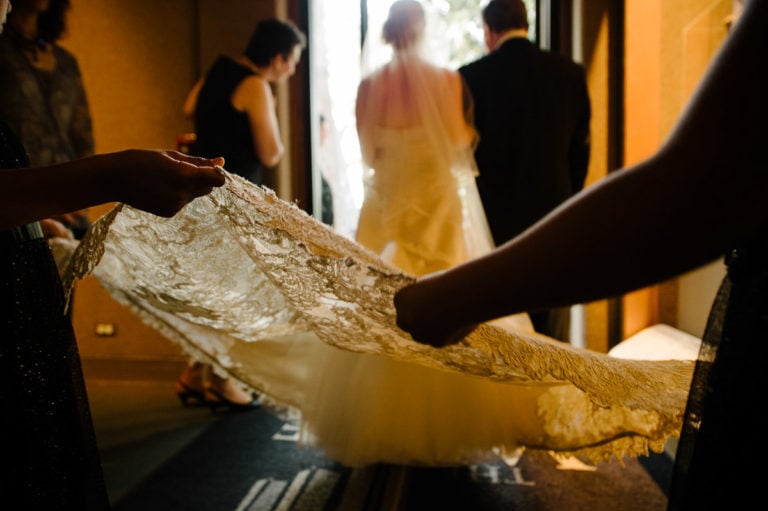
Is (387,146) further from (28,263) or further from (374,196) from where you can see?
(28,263)

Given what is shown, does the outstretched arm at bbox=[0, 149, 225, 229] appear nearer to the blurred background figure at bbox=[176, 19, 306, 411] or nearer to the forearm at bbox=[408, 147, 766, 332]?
the forearm at bbox=[408, 147, 766, 332]

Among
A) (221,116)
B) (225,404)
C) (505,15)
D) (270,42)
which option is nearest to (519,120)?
(505,15)

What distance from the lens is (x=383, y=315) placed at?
0.75 m

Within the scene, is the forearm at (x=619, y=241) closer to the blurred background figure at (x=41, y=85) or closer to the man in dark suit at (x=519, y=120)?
A: the blurred background figure at (x=41, y=85)

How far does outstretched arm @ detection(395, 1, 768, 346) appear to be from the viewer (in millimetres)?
342

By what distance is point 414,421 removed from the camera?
132cm

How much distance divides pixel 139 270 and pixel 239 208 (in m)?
0.37

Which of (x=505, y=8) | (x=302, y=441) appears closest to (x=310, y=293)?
(x=302, y=441)

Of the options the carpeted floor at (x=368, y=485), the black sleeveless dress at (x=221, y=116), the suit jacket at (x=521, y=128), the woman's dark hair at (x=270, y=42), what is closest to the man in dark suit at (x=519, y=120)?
the suit jacket at (x=521, y=128)

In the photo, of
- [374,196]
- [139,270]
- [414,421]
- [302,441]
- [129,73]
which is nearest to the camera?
[139,270]

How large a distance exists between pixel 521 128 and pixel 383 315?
153 cm

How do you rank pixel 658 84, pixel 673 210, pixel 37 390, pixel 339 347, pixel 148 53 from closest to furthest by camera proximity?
1. pixel 673 210
2. pixel 37 390
3. pixel 339 347
4. pixel 658 84
5. pixel 148 53

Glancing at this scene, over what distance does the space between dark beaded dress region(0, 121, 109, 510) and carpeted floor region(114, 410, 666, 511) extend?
2.76 ft

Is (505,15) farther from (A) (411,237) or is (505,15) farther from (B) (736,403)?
(B) (736,403)
